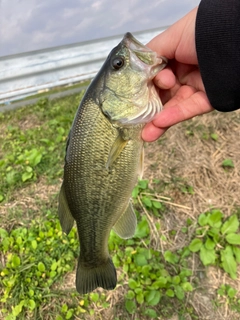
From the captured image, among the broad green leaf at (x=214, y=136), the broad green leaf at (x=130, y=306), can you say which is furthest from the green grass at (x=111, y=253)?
the broad green leaf at (x=214, y=136)

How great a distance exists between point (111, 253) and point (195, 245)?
651mm

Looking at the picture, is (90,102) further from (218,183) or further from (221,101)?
(218,183)

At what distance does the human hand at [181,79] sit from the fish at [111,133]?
0.06 meters

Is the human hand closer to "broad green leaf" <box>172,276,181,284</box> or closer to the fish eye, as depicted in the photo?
the fish eye

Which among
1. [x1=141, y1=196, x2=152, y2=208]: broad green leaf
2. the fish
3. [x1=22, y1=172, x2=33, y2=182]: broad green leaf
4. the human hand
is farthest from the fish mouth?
[x1=22, y1=172, x2=33, y2=182]: broad green leaf

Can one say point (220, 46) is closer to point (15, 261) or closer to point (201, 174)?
point (201, 174)

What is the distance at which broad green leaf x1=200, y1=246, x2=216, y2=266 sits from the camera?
2565mm

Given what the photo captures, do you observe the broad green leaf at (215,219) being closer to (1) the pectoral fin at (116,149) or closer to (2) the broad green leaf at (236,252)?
(2) the broad green leaf at (236,252)

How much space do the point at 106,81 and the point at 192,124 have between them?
2019 millimetres

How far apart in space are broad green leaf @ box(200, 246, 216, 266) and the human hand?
48.9 inches

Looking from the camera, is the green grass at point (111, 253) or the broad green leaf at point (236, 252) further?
the broad green leaf at point (236, 252)

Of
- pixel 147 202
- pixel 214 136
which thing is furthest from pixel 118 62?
pixel 214 136

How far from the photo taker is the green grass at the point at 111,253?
2412mm

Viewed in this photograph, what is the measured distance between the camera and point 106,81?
161cm
